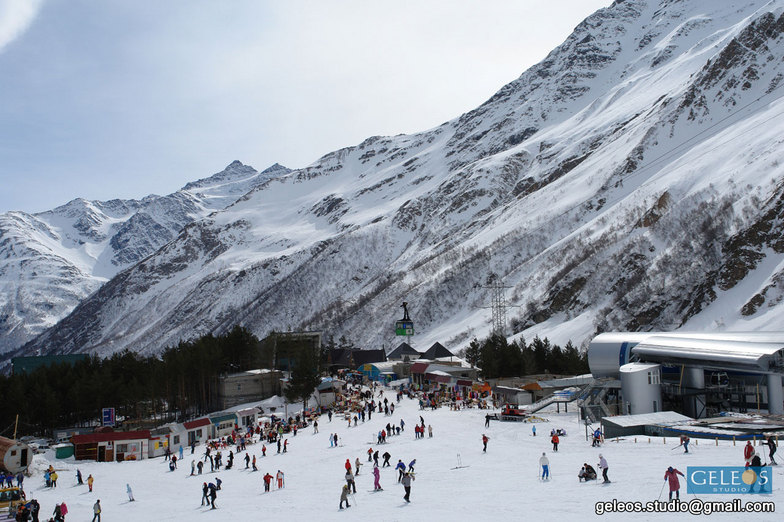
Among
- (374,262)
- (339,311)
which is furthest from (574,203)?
(374,262)

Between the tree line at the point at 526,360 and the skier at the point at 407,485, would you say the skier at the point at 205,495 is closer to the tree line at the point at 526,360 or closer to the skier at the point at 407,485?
the skier at the point at 407,485

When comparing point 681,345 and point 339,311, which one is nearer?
point 681,345

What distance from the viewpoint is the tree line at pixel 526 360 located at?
69.2 meters

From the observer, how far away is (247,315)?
609 ft

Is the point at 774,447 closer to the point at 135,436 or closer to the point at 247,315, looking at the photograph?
the point at 135,436

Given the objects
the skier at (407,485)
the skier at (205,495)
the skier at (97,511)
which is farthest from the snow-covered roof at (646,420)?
the skier at (97,511)

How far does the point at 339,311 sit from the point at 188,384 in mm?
83905

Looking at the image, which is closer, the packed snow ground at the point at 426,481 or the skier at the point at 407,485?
the packed snow ground at the point at 426,481

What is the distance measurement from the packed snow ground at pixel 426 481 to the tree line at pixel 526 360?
23.2 m

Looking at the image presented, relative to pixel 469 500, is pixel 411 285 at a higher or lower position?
higher

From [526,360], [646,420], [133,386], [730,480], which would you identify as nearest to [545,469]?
[730,480]

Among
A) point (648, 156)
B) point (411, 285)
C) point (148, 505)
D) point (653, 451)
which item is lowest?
point (148, 505)

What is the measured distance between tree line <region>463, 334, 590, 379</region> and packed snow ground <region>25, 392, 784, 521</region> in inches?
913

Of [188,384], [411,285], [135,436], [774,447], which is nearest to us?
[774,447]
